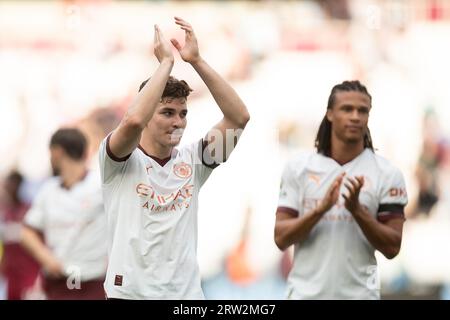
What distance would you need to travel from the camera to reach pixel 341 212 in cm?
655

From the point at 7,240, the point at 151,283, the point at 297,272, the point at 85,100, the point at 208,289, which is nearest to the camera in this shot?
the point at 151,283

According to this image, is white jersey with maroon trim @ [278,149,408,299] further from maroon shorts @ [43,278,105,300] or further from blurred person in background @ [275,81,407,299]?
maroon shorts @ [43,278,105,300]

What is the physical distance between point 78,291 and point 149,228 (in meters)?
2.36

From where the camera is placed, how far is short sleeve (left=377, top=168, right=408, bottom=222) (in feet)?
21.6

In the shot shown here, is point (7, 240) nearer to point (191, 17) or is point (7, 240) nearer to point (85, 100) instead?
point (85, 100)

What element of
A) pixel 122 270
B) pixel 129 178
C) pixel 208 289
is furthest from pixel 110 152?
pixel 208 289

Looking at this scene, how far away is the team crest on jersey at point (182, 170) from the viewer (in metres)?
6.02

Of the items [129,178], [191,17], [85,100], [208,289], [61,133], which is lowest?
[208,289]

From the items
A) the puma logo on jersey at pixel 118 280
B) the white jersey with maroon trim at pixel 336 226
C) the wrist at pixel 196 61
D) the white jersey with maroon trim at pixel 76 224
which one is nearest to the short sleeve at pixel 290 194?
the white jersey with maroon trim at pixel 336 226

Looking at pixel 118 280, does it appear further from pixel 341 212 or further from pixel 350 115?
pixel 350 115

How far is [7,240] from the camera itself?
33.1ft

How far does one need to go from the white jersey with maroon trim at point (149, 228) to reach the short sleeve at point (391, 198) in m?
1.24

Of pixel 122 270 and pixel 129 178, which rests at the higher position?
pixel 129 178

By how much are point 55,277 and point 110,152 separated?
101 inches
